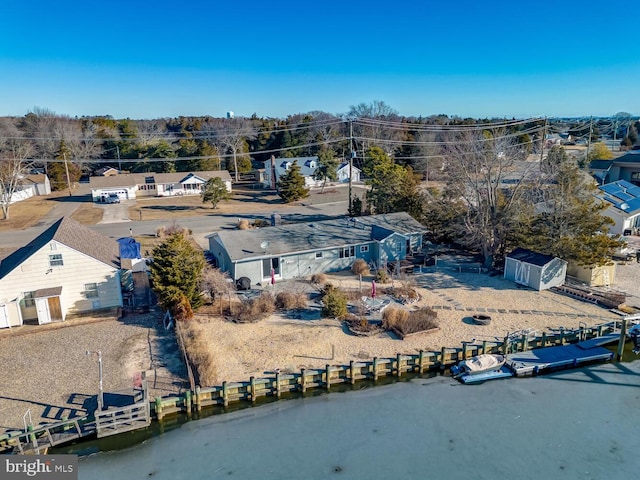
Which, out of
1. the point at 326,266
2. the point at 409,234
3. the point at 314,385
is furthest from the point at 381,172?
the point at 314,385

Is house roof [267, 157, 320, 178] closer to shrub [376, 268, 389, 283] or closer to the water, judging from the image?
shrub [376, 268, 389, 283]

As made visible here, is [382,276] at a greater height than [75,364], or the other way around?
[382,276]

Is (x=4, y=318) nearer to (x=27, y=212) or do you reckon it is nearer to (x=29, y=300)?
(x=29, y=300)

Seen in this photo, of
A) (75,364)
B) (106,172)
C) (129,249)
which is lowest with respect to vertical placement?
(75,364)

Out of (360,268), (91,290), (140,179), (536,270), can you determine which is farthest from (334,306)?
(140,179)

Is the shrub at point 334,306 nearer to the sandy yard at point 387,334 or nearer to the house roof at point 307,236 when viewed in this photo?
the sandy yard at point 387,334

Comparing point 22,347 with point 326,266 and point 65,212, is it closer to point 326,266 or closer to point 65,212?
point 326,266

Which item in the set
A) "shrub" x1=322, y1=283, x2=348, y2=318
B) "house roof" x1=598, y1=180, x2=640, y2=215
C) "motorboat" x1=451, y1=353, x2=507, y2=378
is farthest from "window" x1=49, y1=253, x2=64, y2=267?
"house roof" x1=598, y1=180, x2=640, y2=215
